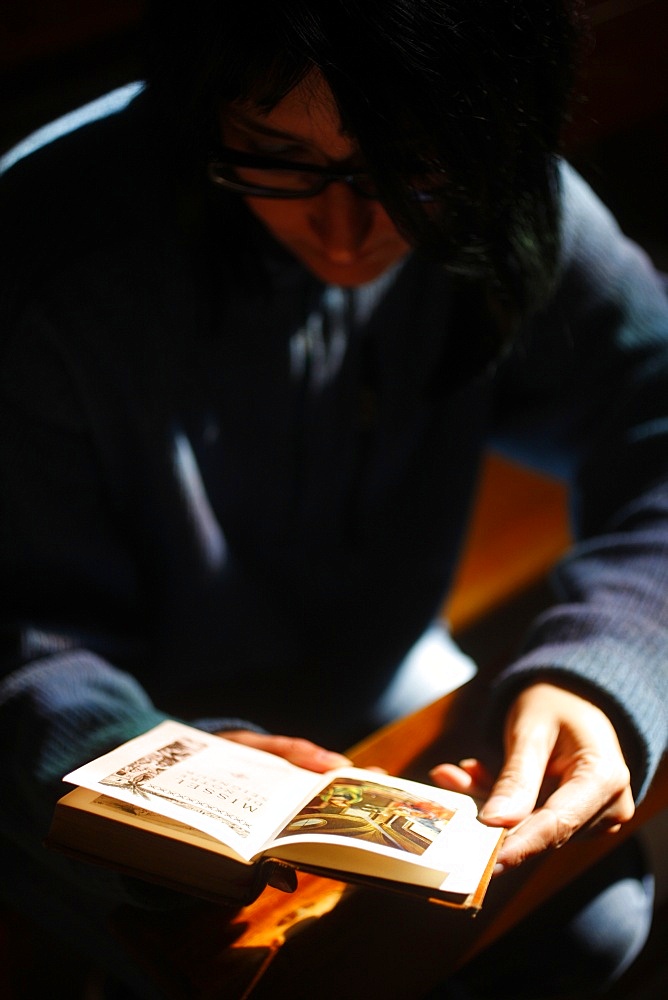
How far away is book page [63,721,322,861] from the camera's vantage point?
1.96 feet

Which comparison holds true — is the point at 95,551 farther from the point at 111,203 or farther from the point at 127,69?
the point at 127,69

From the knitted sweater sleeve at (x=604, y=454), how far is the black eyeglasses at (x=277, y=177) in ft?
1.21

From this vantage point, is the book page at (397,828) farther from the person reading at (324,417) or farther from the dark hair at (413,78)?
the dark hair at (413,78)

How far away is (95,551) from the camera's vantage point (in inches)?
36.0

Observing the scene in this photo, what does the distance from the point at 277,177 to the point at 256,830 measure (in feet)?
1.71

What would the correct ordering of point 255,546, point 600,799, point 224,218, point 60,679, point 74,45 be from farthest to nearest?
point 74,45
point 255,546
point 224,218
point 60,679
point 600,799

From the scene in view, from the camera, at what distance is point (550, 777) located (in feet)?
2.32

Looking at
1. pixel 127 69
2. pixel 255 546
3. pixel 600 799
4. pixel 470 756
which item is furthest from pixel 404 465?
pixel 127 69

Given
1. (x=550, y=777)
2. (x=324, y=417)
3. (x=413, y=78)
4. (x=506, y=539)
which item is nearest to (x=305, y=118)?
(x=413, y=78)

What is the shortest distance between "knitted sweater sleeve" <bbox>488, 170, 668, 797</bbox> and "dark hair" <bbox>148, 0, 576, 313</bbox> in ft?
1.04

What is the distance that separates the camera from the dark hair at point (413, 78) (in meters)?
0.59

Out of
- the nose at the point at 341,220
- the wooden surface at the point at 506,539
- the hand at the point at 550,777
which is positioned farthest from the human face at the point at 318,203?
the wooden surface at the point at 506,539

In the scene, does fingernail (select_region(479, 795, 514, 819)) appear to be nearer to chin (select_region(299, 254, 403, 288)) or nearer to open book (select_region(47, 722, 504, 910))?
open book (select_region(47, 722, 504, 910))

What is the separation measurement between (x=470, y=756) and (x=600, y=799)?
16 cm
